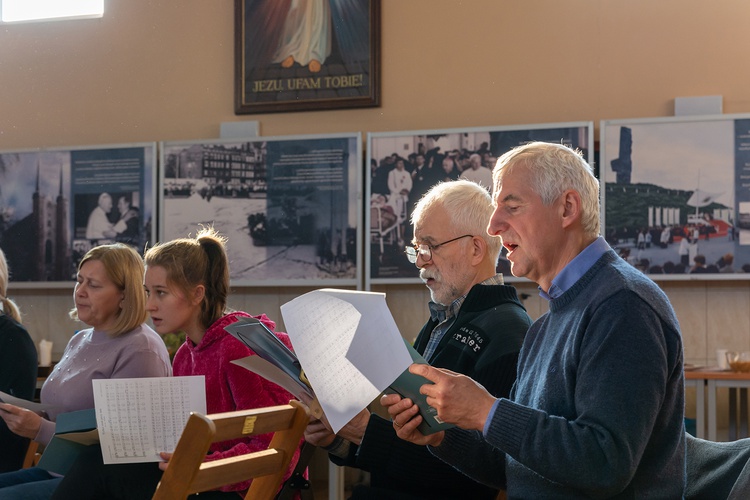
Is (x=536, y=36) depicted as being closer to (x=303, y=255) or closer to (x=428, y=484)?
(x=303, y=255)

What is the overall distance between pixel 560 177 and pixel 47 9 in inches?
247

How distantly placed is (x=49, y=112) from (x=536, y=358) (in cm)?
591

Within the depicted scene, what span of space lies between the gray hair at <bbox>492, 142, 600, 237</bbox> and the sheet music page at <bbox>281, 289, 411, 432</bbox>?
45 centimetres

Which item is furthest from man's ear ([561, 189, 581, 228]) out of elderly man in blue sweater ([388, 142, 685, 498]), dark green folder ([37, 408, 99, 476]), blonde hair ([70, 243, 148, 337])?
blonde hair ([70, 243, 148, 337])

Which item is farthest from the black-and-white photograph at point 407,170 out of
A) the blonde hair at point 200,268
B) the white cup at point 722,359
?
the blonde hair at point 200,268

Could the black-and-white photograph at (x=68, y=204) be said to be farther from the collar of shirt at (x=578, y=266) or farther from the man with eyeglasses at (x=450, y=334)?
the collar of shirt at (x=578, y=266)

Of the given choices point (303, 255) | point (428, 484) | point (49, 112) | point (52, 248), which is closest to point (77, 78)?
point (49, 112)

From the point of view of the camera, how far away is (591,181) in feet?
6.25

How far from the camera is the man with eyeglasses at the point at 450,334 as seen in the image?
7.45ft

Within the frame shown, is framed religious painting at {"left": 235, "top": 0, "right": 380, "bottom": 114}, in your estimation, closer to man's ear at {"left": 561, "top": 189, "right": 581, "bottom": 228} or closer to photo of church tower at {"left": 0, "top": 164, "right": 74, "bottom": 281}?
photo of church tower at {"left": 0, "top": 164, "right": 74, "bottom": 281}

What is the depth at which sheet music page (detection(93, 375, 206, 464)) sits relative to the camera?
240cm

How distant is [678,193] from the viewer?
562 centimetres

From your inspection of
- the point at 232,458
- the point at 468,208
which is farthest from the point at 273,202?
the point at 232,458

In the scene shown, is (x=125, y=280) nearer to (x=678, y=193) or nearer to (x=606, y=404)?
(x=606, y=404)
